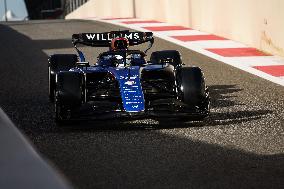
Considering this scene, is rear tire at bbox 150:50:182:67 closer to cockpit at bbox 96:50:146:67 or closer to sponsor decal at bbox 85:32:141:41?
sponsor decal at bbox 85:32:141:41

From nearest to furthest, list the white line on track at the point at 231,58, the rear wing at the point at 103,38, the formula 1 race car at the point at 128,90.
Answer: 1. the formula 1 race car at the point at 128,90
2. the rear wing at the point at 103,38
3. the white line on track at the point at 231,58

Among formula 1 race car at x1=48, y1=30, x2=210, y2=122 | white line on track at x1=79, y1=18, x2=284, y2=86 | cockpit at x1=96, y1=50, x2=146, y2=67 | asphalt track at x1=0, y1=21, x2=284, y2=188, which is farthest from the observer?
white line on track at x1=79, y1=18, x2=284, y2=86

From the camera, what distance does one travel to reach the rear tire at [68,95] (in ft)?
27.5

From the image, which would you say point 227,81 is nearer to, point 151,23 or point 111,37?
point 111,37

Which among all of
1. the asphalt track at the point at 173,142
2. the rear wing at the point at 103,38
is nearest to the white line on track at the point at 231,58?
the asphalt track at the point at 173,142

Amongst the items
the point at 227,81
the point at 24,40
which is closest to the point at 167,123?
the point at 227,81

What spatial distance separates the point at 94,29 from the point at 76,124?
544 inches

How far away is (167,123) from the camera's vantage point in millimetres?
8586

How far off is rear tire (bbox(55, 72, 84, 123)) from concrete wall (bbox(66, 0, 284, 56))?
651 centimetres

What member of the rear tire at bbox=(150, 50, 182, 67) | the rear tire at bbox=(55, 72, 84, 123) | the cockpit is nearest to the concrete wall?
the rear tire at bbox=(150, 50, 182, 67)

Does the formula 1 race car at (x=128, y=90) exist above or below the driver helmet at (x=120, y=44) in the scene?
below

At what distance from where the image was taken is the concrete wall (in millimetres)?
14867

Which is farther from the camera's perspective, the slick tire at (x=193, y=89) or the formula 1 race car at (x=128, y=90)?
the slick tire at (x=193, y=89)

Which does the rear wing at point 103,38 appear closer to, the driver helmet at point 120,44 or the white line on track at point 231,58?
the driver helmet at point 120,44
